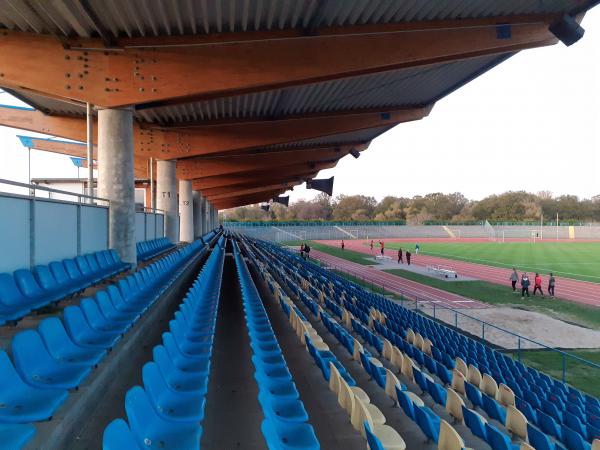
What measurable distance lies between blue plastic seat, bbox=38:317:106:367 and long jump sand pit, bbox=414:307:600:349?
10.2m

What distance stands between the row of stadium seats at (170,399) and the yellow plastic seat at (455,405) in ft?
9.68

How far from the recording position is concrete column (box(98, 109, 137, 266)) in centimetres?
1048

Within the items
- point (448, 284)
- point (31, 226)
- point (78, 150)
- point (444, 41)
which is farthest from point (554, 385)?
point (78, 150)

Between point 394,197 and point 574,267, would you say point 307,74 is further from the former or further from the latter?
point 394,197

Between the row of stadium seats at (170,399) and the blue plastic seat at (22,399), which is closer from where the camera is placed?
the row of stadium seats at (170,399)

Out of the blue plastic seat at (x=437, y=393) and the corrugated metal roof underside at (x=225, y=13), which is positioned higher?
the corrugated metal roof underside at (x=225, y=13)

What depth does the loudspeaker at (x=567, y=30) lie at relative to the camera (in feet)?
32.4

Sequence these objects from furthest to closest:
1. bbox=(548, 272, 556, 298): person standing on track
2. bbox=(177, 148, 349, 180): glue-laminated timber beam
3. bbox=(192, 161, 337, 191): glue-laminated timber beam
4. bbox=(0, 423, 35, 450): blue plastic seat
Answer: bbox=(192, 161, 337, 191): glue-laminated timber beam → bbox=(177, 148, 349, 180): glue-laminated timber beam → bbox=(548, 272, 556, 298): person standing on track → bbox=(0, 423, 35, 450): blue plastic seat

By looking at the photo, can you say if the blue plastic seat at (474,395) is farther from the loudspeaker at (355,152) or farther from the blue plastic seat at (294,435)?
the loudspeaker at (355,152)

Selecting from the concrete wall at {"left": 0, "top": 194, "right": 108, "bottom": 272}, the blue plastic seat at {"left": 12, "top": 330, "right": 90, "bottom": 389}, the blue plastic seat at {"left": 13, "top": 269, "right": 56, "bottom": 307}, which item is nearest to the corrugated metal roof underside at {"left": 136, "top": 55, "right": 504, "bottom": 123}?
the concrete wall at {"left": 0, "top": 194, "right": 108, "bottom": 272}

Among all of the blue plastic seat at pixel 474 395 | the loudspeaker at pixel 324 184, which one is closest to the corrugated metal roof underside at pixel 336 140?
the loudspeaker at pixel 324 184

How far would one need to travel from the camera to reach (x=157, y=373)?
3.77m

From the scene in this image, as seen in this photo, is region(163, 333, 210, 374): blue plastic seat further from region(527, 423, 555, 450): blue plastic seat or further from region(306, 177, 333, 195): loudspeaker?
region(306, 177, 333, 195): loudspeaker

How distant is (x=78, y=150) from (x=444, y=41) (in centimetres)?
2243
